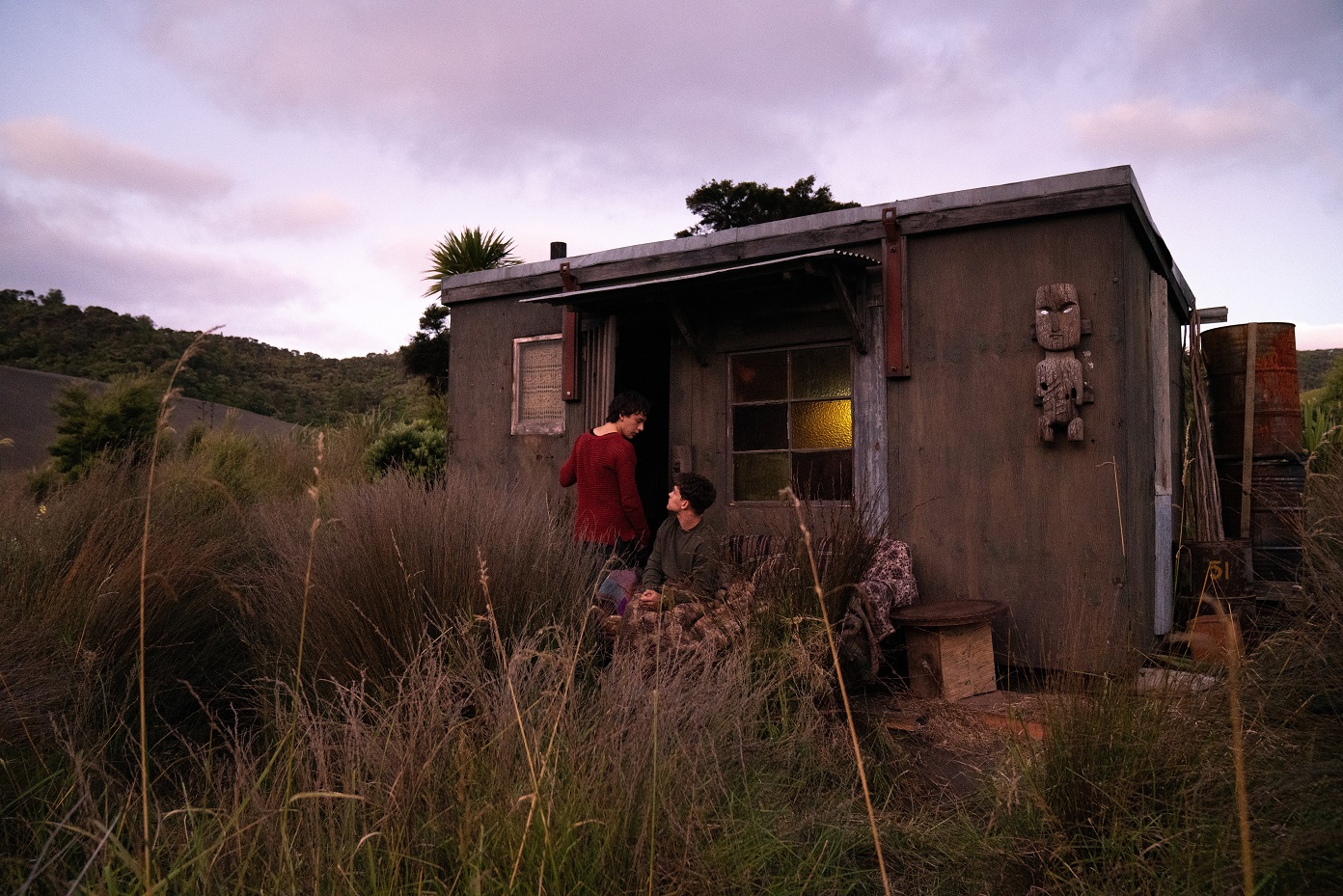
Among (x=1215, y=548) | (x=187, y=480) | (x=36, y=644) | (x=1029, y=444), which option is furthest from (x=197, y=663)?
(x=1215, y=548)

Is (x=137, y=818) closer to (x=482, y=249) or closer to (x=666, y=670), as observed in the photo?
(x=666, y=670)

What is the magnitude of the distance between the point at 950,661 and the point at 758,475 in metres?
2.17

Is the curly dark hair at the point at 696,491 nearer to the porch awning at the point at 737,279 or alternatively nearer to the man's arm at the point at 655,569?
the man's arm at the point at 655,569

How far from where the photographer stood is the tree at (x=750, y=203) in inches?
1067

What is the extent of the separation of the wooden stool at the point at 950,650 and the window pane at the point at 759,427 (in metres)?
1.85

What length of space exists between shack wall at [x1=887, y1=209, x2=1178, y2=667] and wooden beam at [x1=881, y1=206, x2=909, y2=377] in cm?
8

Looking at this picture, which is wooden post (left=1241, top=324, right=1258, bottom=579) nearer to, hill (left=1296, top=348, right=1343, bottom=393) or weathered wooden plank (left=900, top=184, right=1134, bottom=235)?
weathered wooden plank (left=900, top=184, right=1134, bottom=235)

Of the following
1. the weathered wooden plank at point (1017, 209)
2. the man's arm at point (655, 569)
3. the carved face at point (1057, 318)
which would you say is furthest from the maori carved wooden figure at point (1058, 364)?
the man's arm at point (655, 569)

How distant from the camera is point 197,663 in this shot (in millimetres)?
4078

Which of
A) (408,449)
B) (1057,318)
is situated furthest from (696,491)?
(408,449)

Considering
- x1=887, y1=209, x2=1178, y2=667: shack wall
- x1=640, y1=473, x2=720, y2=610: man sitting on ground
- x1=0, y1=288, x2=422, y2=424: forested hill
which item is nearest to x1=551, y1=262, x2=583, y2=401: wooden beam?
x1=640, y1=473, x2=720, y2=610: man sitting on ground

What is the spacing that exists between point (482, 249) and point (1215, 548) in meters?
14.8

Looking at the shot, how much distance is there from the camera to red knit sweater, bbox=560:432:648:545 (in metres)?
5.61

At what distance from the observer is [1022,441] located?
539 cm
